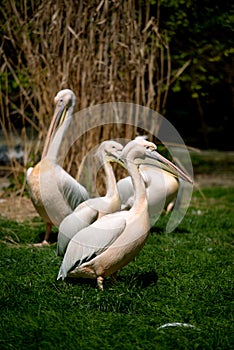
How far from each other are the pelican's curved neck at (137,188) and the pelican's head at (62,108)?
6.70 feet

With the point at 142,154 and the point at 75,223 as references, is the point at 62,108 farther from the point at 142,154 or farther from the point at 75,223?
the point at 142,154

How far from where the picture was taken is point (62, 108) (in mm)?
5785

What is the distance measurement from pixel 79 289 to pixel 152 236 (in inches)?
75.3

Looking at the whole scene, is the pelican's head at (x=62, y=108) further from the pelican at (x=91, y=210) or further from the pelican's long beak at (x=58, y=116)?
the pelican at (x=91, y=210)

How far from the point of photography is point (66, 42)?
678 cm

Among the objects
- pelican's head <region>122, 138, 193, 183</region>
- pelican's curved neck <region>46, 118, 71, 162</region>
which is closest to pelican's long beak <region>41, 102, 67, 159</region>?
pelican's curved neck <region>46, 118, 71, 162</region>

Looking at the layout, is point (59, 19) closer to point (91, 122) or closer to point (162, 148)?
point (91, 122)

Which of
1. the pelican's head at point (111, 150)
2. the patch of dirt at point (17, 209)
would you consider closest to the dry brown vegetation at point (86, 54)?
the patch of dirt at point (17, 209)

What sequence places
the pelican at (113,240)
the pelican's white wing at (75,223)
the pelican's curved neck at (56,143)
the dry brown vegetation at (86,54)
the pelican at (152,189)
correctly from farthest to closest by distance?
the dry brown vegetation at (86,54) → the pelican at (152,189) → the pelican's curved neck at (56,143) → the pelican's white wing at (75,223) → the pelican at (113,240)

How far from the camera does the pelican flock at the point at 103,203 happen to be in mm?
3678

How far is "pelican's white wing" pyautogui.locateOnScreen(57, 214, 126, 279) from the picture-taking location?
3.66m

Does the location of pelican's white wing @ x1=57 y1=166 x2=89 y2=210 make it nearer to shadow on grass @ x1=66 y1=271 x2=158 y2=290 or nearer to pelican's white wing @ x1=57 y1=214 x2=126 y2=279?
shadow on grass @ x1=66 y1=271 x2=158 y2=290

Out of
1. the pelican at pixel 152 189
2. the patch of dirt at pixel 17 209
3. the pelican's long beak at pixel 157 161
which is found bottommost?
the patch of dirt at pixel 17 209

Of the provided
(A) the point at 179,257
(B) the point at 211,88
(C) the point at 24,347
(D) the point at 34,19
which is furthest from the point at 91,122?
(B) the point at 211,88
